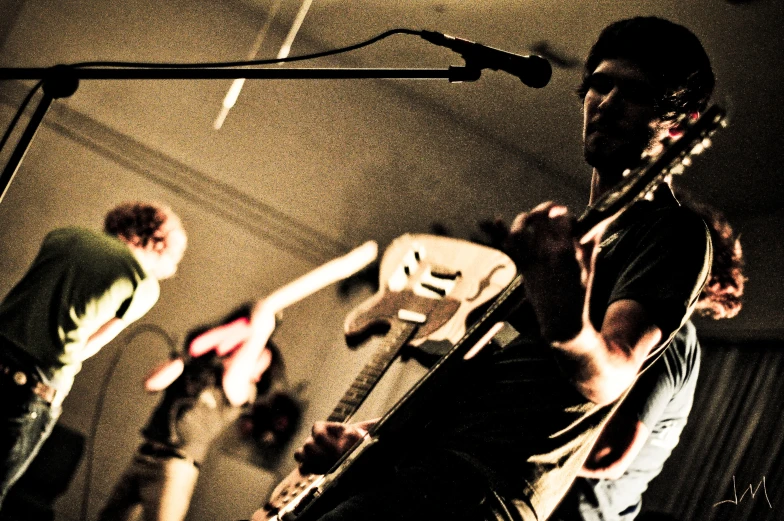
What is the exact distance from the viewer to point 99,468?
15.4 feet

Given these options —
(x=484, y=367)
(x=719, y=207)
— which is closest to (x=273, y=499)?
(x=484, y=367)

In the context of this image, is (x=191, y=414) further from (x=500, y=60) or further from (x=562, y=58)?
(x=562, y=58)

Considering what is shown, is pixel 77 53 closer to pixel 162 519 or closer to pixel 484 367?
pixel 162 519

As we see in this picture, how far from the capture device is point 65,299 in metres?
2.77

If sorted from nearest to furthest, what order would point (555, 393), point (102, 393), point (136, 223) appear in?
point (555, 393) < point (136, 223) < point (102, 393)

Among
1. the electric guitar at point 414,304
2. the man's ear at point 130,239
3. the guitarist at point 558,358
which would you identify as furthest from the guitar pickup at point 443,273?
the guitarist at point 558,358

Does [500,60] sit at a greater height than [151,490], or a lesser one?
greater

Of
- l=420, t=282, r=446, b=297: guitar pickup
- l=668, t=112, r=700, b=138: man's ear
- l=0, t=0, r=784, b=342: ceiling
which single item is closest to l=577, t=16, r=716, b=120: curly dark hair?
l=668, t=112, r=700, b=138: man's ear

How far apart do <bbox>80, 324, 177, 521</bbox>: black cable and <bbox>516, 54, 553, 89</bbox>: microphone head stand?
12.9 feet

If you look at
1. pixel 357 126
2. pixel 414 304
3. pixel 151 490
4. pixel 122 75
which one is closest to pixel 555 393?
pixel 122 75

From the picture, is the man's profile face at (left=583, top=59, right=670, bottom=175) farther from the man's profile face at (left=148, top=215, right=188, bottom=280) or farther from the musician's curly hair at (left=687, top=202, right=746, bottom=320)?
the man's profile face at (left=148, top=215, right=188, bottom=280)

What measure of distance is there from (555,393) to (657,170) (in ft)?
1.27

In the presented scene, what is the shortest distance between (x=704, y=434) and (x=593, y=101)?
3.74 m

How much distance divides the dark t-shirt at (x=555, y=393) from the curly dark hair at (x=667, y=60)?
0.28m
